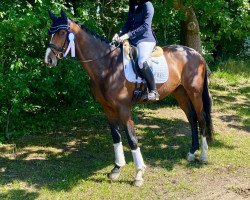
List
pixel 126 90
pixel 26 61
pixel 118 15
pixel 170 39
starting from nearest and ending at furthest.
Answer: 1. pixel 126 90
2. pixel 26 61
3. pixel 118 15
4. pixel 170 39

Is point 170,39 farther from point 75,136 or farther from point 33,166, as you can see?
point 33,166

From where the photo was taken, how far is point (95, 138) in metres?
7.89

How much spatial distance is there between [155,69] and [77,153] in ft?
7.39

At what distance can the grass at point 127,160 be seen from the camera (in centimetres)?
551

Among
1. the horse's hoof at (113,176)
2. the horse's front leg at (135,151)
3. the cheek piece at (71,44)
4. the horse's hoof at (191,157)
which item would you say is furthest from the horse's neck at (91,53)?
the horse's hoof at (191,157)

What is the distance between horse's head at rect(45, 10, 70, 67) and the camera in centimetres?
523

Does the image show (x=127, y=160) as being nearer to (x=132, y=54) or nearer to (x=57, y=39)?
(x=132, y=54)

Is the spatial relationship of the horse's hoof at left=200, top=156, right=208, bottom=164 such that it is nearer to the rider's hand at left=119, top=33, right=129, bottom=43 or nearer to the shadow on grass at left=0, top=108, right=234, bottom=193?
the shadow on grass at left=0, top=108, right=234, bottom=193

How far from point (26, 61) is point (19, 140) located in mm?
1667

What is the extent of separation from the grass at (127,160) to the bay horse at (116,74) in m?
0.34

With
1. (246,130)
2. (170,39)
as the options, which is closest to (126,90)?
(246,130)

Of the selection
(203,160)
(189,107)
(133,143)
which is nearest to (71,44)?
(133,143)

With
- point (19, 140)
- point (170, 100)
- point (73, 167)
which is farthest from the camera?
point (170, 100)

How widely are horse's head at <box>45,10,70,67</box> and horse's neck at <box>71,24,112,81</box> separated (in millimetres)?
197
